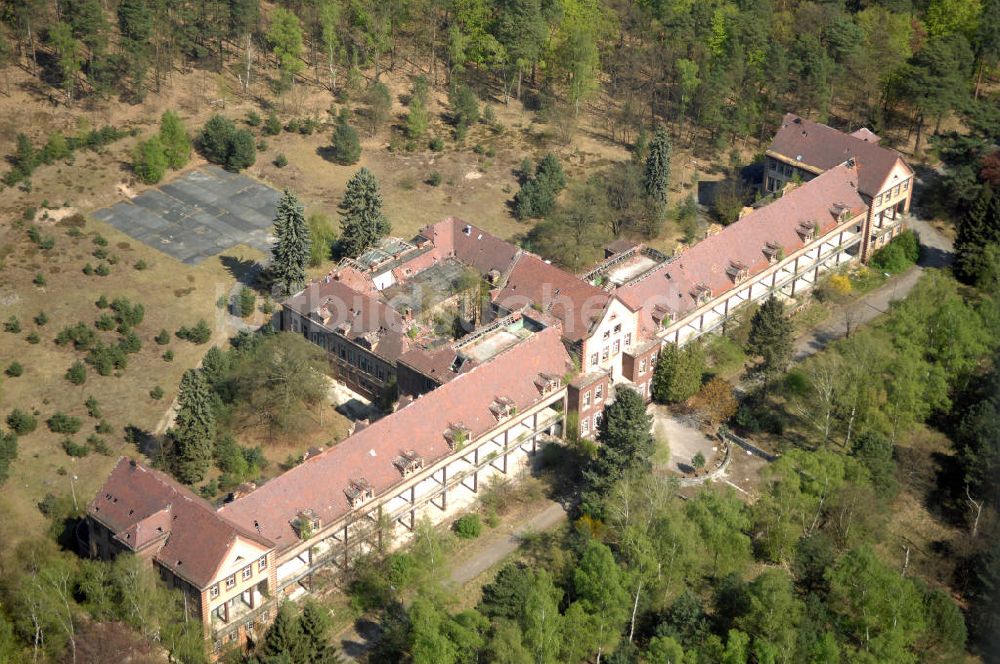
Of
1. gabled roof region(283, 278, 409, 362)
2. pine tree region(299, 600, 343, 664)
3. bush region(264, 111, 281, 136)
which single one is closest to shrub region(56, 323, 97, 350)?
gabled roof region(283, 278, 409, 362)

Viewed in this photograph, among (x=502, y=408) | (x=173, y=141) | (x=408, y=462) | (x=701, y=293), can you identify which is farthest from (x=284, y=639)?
(x=173, y=141)

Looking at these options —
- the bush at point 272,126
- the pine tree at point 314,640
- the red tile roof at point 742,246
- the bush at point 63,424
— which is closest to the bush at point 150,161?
the bush at point 272,126

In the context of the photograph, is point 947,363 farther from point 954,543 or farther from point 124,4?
point 124,4

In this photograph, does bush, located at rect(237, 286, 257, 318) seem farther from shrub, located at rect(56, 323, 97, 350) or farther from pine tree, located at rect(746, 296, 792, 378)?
pine tree, located at rect(746, 296, 792, 378)

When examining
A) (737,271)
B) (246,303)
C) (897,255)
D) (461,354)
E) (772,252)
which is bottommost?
(246,303)

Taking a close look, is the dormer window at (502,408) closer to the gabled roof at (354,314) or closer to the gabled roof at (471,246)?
the gabled roof at (354,314)

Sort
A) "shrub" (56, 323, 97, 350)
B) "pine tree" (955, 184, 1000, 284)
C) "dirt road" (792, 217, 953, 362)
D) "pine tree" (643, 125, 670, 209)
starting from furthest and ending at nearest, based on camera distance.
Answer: "pine tree" (643, 125, 670, 209)
"pine tree" (955, 184, 1000, 284)
"dirt road" (792, 217, 953, 362)
"shrub" (56, 323, 97, 350)

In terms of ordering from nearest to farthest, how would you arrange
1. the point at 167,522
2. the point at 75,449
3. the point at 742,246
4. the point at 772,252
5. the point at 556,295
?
the point at 167,522, the point at 75,449, the point at 556,295, the point at 742,246, the point at 772,252

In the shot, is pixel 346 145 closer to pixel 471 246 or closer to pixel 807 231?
pixel 471 246
